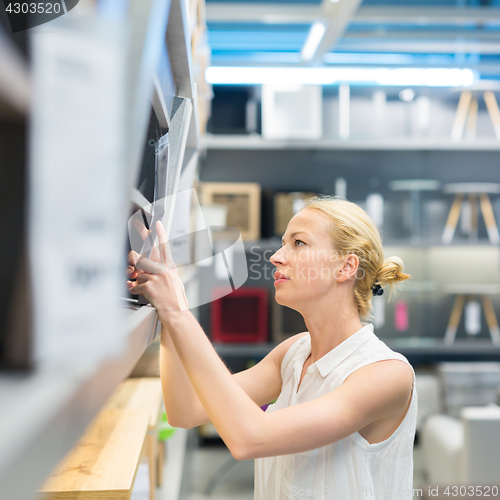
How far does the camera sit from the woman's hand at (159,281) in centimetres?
65

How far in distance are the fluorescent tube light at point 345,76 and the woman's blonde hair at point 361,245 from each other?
2.53 m

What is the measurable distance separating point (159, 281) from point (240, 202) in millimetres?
2487

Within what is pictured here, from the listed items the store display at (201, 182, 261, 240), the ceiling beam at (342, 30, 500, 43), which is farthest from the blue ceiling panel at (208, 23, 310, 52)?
the store display at (201, 182, 261, 240)

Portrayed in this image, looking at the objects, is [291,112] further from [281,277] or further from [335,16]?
[281,277]

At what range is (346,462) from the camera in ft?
3.05

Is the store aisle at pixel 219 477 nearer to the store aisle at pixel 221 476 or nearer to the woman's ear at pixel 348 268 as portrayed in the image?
the store aisle at pixel 221 476

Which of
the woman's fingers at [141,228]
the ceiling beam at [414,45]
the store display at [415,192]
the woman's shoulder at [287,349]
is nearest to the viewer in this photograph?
the woman's fingers at [141,228]

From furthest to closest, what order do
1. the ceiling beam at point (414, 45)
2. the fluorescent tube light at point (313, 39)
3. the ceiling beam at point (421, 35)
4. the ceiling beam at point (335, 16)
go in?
1. the ceiling beam at point (414, 45)
2. the ceiling beam at point (421, 35)
3. the fluorescent tube light at point (313, 39)
4. the ceiling beam at point (335, 16)

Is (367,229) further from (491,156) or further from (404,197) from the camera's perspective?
(491,156)

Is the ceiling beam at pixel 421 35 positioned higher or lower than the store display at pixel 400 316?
higher

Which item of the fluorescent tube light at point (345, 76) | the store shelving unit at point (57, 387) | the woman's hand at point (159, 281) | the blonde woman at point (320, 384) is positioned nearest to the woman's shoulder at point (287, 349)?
the blonde woman at point (320, 384)

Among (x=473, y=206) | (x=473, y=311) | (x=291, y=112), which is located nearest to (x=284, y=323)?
(x=473, y=311)

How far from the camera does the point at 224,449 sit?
3240 millimetres

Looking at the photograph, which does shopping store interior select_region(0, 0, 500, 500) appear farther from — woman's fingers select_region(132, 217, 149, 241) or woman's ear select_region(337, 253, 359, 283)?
woman's ear select_region(337, 253, 359, 283)
